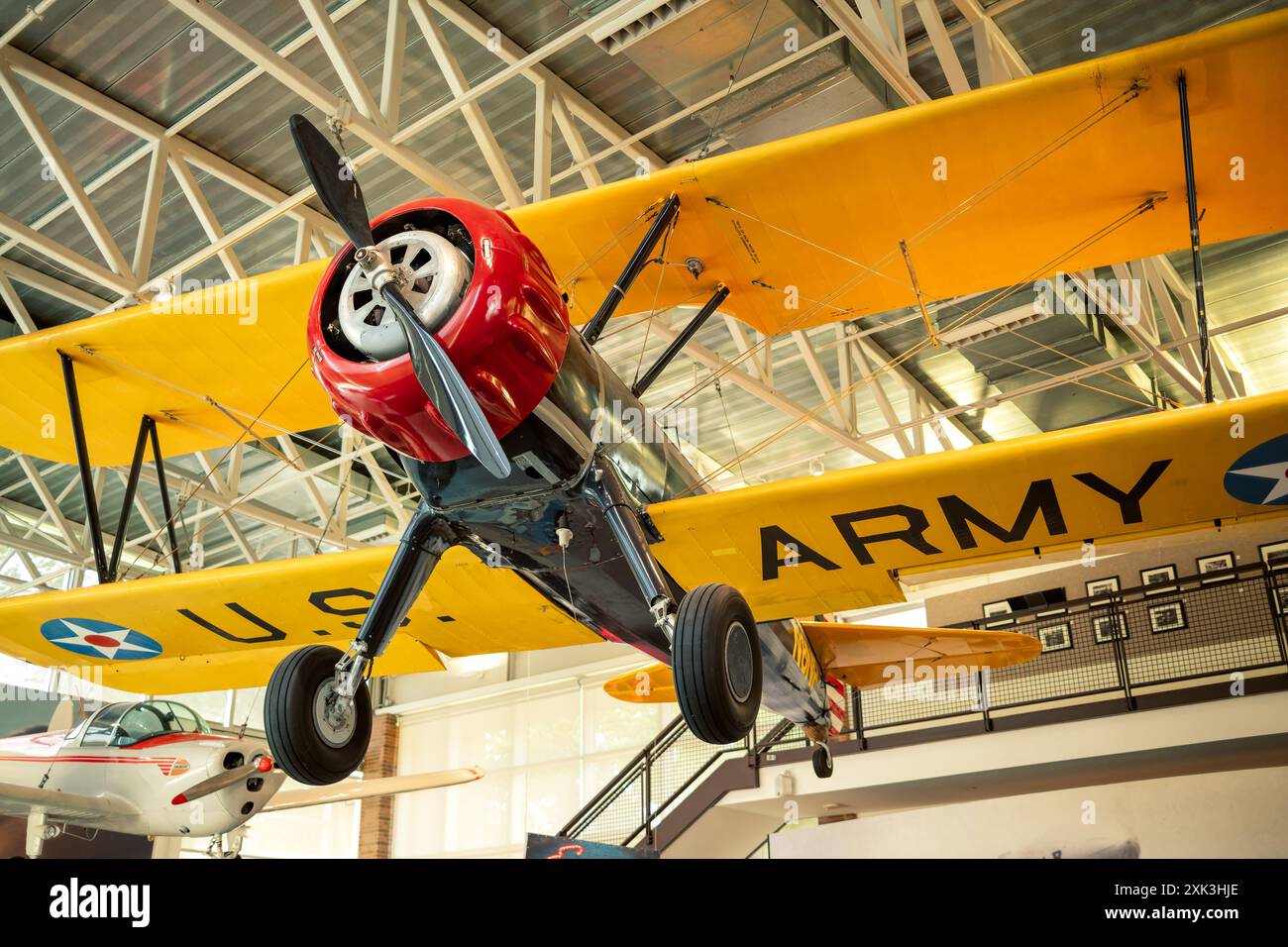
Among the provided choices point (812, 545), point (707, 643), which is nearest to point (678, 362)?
point (812, 545)

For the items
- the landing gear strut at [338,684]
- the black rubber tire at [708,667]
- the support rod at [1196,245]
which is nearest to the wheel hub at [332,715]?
the landing gear strut at [338,684]

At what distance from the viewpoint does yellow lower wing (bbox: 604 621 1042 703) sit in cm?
677

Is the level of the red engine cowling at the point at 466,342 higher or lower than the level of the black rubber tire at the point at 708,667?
higher

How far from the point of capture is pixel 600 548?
3.75 meters

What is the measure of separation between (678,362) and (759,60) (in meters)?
5.28

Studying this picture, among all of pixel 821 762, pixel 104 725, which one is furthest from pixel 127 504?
pixel 104 725

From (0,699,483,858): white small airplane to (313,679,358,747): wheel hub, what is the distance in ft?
18.3

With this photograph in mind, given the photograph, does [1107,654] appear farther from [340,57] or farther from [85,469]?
[85,469]

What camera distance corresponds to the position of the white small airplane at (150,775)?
887 cm

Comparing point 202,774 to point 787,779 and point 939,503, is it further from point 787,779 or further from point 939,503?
point 939,503

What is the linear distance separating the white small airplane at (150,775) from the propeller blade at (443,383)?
21.9 feet

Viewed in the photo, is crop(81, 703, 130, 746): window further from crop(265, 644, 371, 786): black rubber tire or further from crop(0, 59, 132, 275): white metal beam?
crop(265, 644, 371, 786): black rubber tire

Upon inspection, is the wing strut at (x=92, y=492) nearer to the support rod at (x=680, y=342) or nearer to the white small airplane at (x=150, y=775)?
the support rod at (x=680, y=342)

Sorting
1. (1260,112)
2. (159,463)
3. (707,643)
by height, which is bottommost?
(707,643)
